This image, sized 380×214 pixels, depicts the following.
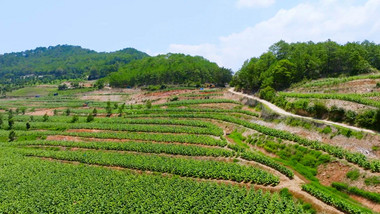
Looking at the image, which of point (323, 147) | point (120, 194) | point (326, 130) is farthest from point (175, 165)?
point (326, 130)

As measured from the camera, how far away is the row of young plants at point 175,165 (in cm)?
3002

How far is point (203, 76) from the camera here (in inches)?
5059

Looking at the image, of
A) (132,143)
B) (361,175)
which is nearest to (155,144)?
(132,143)

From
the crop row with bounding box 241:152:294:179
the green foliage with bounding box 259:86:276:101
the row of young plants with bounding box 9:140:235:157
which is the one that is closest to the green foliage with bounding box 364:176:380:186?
the crop row with bounding box 241:152:294:179

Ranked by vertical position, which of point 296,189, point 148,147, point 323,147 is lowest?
point 148,147

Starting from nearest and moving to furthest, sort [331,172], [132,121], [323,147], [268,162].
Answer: [331,172] → [323,147] → [268,162] → [132,121]

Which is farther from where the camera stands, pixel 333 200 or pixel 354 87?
pixel 354 87

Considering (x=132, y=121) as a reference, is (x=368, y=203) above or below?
below

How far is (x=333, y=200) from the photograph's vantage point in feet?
76.5

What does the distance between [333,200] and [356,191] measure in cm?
389

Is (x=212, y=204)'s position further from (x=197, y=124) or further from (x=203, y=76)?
(x=203, y=76)

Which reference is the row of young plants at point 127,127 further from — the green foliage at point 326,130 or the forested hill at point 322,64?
the forested hill at point 322,64

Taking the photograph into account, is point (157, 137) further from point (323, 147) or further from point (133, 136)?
point (323, 147)

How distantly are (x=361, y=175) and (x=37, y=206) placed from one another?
36374 millimetres
